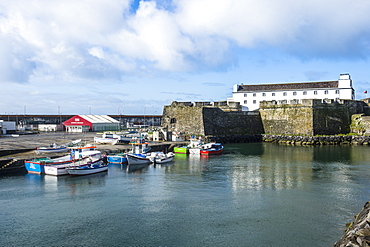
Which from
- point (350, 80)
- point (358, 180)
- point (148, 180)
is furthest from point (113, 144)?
point (350, 80)

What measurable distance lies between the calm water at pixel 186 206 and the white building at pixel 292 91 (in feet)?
77.6

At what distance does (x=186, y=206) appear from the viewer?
1388cm

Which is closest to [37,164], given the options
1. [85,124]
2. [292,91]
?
[85,124]

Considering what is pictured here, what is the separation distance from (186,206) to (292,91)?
35.8 metres

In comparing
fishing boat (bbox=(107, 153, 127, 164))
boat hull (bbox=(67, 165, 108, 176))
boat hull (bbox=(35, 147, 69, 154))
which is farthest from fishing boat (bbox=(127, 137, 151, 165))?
boat hull (bbox=(35, 147, 69, 154))

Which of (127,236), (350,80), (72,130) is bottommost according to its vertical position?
(127,236)

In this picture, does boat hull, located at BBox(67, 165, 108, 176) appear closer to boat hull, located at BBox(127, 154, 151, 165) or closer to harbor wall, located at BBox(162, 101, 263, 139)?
boat hull, located at BBox(127, 154, 151, 165)

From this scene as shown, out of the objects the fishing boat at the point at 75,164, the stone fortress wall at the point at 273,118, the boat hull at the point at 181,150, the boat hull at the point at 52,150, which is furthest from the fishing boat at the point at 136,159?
the stone fortress wall at the point at 273,118

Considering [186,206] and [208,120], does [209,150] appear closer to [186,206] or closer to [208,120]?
[208,120]

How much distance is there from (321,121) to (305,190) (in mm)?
25278

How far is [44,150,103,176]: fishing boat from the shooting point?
2009 cm

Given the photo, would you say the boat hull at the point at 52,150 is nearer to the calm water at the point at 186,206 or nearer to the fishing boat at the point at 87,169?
the calm water at the point at 186,206

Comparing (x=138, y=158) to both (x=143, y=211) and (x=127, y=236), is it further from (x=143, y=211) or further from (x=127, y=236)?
(x=127, y=236)

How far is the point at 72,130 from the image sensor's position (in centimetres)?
5009
